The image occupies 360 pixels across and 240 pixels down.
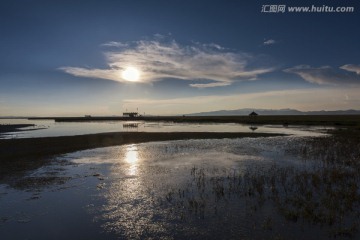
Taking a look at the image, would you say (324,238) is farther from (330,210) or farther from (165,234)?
(165,234)

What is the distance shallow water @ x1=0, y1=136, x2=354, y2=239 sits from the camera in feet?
34.3

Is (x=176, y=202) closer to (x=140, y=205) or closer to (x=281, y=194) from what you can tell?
(x=140, y=205)

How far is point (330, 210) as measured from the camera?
1173cm

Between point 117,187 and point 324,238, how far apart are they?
11.1m

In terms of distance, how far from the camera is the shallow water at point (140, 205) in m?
10.4

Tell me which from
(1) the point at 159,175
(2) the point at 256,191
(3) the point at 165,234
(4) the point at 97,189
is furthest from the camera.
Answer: (1) the point at 159,175

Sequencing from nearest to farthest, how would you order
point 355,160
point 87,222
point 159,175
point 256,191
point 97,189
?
point 87,222, point 256,191, point 97,189, point 159,175, point 355,160

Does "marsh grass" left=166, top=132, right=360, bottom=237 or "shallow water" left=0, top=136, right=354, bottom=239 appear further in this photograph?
"marsh grass" left=166, top=132, right=360, bottom=237

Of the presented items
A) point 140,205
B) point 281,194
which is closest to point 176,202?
point 140,205

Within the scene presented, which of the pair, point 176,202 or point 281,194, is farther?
point 281,194

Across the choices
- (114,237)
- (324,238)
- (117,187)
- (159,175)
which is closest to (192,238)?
(114,237)

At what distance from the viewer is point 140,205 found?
13430 mm

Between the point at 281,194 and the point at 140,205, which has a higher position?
the point at 281,194

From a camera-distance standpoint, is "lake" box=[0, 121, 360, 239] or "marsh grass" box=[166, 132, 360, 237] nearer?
"lake" box=[0, 121, 360, 239]
